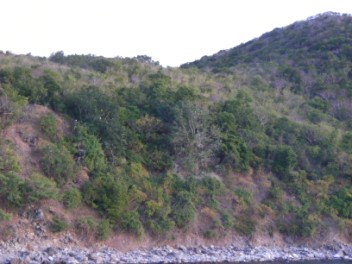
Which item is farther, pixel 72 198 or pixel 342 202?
pixel 342 202

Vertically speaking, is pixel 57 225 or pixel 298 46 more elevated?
pixel 298 46

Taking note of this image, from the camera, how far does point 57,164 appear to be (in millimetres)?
33562

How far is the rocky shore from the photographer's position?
28578 millimetres

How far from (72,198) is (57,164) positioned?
2077 mm

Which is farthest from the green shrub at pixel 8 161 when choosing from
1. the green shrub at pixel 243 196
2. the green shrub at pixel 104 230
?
the green shrub at pixel 243 196

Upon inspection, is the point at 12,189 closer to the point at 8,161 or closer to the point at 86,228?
the point at 8,161

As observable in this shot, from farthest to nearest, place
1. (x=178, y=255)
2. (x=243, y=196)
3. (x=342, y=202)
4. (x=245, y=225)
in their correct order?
1. (x=342, y=202)
2. (x=243, y=196)
3. (x=245, y=225)
4. (x=178, y=255)

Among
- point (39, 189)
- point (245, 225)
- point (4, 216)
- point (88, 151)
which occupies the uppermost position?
point (88, 151)

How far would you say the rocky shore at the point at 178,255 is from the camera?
93.8ft

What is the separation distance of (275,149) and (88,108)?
12.8 metres

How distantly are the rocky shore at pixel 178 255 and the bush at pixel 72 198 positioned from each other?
2.75 m

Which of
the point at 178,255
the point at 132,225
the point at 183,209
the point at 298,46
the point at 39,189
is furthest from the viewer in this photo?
the point at 298,46

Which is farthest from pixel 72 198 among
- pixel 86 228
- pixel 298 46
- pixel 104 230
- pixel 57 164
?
pixel 298 46

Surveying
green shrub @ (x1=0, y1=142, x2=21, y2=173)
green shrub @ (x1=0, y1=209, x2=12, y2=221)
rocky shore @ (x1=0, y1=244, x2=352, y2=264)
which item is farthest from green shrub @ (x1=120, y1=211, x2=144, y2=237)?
green shrub @ (x1=0, y1=209, x2=12, y2=221)
